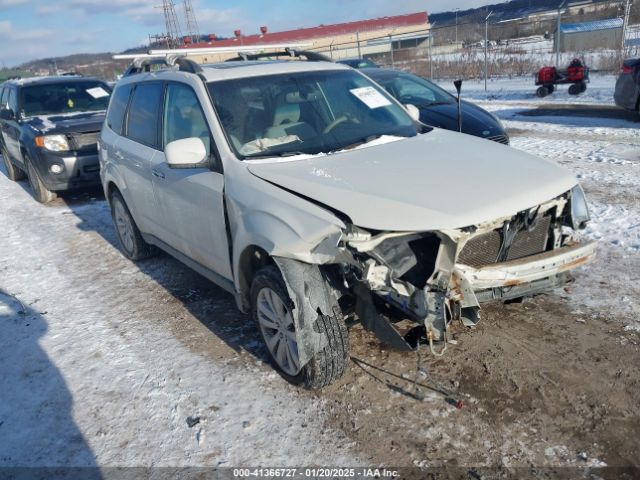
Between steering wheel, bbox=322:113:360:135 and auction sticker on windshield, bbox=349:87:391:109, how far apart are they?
26cm

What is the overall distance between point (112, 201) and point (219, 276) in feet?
8.79

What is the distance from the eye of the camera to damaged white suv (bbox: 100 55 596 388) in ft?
9.32

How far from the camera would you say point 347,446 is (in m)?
2.86

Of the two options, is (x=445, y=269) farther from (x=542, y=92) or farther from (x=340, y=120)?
(x=542, y=92)

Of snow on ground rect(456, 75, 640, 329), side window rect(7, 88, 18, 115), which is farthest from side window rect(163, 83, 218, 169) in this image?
side window rect(7, 88, 18, 115)

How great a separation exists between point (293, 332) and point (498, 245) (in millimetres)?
1342

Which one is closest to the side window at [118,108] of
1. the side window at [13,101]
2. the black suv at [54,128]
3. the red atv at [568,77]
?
the black suv at [54,128]

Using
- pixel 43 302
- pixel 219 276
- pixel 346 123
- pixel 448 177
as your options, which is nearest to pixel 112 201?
pixel 43 302

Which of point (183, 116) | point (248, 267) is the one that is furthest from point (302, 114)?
point (248, 267)

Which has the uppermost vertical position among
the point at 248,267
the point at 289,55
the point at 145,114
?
the point at 289,55

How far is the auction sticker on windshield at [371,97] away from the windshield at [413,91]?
163 inches

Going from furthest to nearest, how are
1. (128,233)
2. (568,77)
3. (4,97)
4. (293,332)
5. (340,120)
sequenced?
(568,77), (4,97), (128,233), (340,120), (293,332)

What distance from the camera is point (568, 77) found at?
14.2 metres

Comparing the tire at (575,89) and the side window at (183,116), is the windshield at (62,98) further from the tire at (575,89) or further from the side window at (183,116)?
the tire at (575,89)
